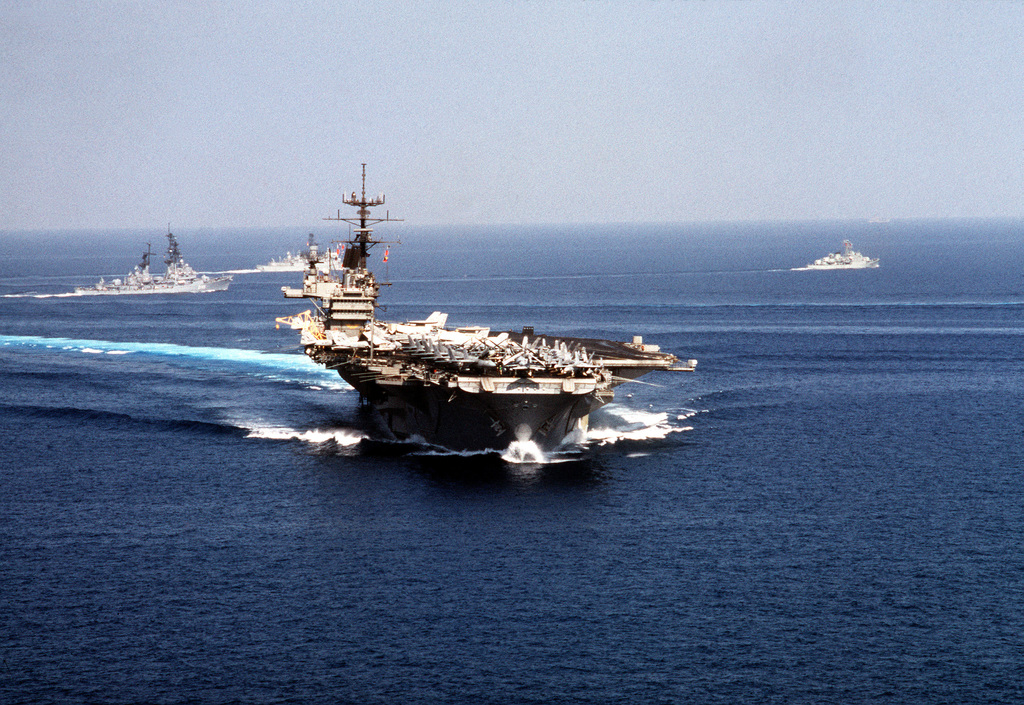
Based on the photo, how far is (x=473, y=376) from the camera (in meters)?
44.8

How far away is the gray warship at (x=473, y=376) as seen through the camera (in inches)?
1726

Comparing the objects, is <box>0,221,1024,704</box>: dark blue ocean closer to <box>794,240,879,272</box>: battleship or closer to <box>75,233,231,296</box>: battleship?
<box>75,233,231,296</box>: battleship

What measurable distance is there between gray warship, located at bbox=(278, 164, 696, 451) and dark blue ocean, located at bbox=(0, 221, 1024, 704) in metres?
1.43

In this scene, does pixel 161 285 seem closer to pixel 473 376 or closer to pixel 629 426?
pixel 629 426

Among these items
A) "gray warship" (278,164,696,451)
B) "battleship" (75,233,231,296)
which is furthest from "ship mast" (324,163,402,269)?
"battleship" (75,233,231,296)

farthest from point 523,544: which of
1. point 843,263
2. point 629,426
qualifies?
point 843,263

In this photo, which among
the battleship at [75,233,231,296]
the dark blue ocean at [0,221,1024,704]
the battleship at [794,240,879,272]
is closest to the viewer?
the dark blue ocean at [0,221,1024,704]

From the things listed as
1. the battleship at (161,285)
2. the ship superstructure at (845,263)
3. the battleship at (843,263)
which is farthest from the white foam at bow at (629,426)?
the ship superstructure at (845,263)

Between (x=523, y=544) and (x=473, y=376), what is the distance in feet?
34.9

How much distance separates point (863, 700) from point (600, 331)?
58.9m

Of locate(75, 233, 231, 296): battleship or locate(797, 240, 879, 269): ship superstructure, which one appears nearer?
locate(75, 233, 231, 296): battleship

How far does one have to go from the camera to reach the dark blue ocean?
27.2 meters

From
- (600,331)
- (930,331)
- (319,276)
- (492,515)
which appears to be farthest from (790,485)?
(930,331)

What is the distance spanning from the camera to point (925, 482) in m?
42.2
